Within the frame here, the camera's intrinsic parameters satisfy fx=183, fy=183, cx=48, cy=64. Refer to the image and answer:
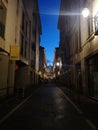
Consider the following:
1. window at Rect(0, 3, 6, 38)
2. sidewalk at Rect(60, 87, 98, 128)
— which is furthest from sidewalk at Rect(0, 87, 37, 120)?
window at Rect(0, 3, 6, 38)

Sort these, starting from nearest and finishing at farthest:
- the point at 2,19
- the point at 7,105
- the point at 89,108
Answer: the point at 89,108, the point at 7,105, the point at 2,19

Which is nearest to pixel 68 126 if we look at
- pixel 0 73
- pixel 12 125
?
pixel 12 125

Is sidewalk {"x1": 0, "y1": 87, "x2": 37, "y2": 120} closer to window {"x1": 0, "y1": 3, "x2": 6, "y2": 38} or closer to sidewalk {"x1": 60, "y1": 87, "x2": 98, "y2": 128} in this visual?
sidewalk {"x1": 60, "y1": 87, "x2": 98, "y2": 128}

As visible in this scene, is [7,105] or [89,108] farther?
[7,105]

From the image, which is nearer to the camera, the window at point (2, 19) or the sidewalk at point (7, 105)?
the sidewalk at point (7, 105)

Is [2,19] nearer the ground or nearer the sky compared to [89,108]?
nearer the sky

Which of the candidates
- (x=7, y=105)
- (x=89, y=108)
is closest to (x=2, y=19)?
(x=7, y=105)

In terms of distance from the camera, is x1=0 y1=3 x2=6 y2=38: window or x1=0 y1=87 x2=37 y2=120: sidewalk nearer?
x1=0 y1=87 x2=37 y2=120: sidewalk

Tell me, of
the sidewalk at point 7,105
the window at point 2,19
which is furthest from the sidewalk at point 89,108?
the window at point 2,19

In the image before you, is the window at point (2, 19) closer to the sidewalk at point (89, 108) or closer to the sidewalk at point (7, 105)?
the sidewalk at point (7, 105)

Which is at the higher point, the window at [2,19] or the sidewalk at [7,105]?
the window at [2,19]

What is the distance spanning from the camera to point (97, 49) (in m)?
13.7

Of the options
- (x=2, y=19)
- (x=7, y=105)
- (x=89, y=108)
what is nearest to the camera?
(x=89, y=108)

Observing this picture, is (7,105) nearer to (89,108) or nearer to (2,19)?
(89,108)
